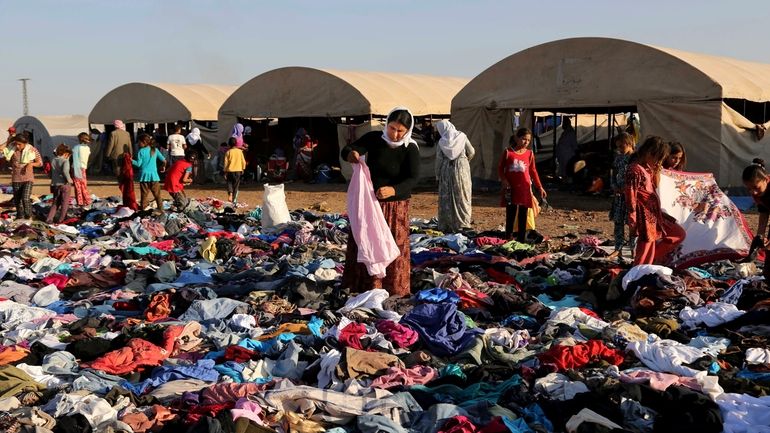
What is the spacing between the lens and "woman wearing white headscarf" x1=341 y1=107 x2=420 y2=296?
252 inches

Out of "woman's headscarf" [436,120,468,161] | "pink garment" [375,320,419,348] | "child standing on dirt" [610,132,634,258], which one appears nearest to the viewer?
"pink garment" [375,320,419,348]

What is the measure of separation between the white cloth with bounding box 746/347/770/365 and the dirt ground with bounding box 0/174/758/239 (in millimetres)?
6256

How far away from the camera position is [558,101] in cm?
1683

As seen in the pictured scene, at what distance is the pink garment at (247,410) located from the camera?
4383 millimetres

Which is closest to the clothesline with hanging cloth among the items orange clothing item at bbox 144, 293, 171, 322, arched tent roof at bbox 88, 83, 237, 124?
orange clothing item at bbox 144, 293, 171, 322

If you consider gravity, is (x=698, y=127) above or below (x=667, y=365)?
above

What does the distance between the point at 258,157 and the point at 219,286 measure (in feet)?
51.8

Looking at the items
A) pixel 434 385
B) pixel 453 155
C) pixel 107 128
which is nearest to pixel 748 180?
pixel 434 385

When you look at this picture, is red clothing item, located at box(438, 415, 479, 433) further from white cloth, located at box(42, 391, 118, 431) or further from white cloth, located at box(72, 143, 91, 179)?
white cloth, located at box(72, 143, 91, 179)

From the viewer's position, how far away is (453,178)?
1141cm

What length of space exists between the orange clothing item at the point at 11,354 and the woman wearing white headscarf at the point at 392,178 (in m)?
2.48

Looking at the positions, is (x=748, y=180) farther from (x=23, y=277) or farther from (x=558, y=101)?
(x=558, y=101)

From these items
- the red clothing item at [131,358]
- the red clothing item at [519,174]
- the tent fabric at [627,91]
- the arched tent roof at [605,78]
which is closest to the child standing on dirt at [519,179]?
the red clothing item at [519,174]

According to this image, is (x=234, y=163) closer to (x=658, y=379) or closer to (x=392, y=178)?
(x=392, y=178)
